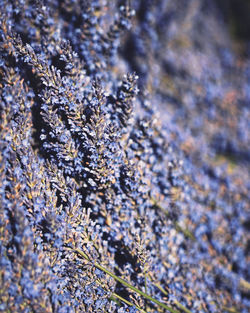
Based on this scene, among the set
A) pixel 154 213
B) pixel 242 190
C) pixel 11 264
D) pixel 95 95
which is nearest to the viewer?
pixel 11 264

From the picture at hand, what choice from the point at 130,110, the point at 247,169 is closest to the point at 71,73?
the point at 130,110

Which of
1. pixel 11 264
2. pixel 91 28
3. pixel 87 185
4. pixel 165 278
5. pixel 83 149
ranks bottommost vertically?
pixel 11 264

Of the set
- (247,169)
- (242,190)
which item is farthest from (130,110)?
(247,169)

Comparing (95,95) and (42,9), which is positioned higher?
(42,9)

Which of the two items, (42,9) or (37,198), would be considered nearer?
(37,198)

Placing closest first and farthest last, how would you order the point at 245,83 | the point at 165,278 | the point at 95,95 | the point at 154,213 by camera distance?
the point at 95,95
the point at 165,278
the point at 154,213
the point at 245,83

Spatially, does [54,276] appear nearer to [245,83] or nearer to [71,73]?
[71,73]
